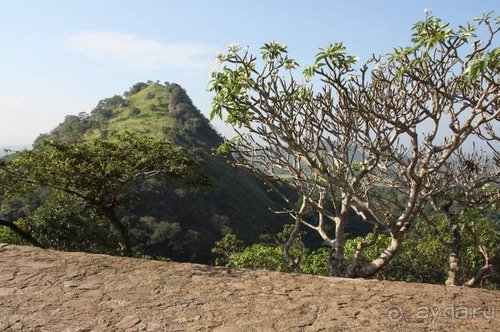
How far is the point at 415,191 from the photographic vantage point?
23.8ft

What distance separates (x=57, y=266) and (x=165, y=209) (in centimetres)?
5420

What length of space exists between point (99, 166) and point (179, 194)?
1978 inches

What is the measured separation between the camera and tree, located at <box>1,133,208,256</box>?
45.9 ft

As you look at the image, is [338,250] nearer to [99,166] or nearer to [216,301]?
[216,301]

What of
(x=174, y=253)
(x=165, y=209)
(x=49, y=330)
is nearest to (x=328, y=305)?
(x=49, y=330)

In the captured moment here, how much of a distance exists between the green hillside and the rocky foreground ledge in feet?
37.6

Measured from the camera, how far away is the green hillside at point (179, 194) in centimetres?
5125

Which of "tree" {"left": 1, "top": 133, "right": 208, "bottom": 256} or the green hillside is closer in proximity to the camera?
"tree" {"left": 1, "top": 133, "right": 208, "bottom": 256}

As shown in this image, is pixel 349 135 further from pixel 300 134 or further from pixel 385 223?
pixel 385 223

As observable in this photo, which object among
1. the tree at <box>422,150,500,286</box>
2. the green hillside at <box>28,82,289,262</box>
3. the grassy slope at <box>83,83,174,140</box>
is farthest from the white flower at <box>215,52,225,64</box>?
the grassy slope at <box>83,83,174,140</box>

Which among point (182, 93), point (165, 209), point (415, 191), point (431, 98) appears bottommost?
point (165, 209)

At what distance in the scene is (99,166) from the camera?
14.5m

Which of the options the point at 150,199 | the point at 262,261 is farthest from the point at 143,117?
the point at 262,261

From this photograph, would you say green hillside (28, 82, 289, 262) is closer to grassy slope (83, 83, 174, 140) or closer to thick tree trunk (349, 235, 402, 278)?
grassy slope (83, 83, 174, 140)
